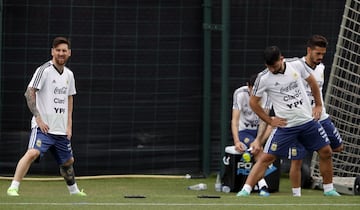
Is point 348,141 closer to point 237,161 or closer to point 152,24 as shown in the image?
point 237,161

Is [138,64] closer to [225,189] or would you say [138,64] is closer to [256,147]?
[225,189]

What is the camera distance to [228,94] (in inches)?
545

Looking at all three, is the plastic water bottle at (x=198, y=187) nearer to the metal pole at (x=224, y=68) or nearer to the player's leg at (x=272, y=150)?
the metal pole at (x=224, y=68)

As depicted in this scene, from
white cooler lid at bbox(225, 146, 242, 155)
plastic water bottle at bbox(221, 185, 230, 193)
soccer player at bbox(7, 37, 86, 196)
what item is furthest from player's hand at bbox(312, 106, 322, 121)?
soccer player at bbox(7, 37, 86, 196)

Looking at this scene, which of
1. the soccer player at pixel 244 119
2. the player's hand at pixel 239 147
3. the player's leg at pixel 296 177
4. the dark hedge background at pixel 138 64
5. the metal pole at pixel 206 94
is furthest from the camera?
the metal pole at pixel 206 94

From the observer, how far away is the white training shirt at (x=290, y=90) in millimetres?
10773

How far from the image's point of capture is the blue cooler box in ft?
40.4

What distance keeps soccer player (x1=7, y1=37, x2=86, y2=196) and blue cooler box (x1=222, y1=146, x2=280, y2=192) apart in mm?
2120

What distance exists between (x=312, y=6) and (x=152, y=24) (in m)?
2.17

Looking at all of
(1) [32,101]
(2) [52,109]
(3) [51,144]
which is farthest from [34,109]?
(3) [51,144]

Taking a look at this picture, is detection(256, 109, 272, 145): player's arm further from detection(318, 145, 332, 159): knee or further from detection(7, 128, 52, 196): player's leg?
detection(7, 128, 52, 196): player's leg

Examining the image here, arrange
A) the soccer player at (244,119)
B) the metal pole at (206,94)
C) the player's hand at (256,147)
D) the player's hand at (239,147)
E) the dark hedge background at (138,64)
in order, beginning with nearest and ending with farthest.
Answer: the player's hand at (256,147), the player's hand at (239,147), the soccer player at (244,119), the dark hedge background at (138,64), the metal pole at (206,94)

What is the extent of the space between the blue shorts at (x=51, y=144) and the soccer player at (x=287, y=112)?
1927 millimetres

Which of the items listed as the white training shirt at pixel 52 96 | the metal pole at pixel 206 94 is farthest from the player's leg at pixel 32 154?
the metal pole at pixel 206 94
